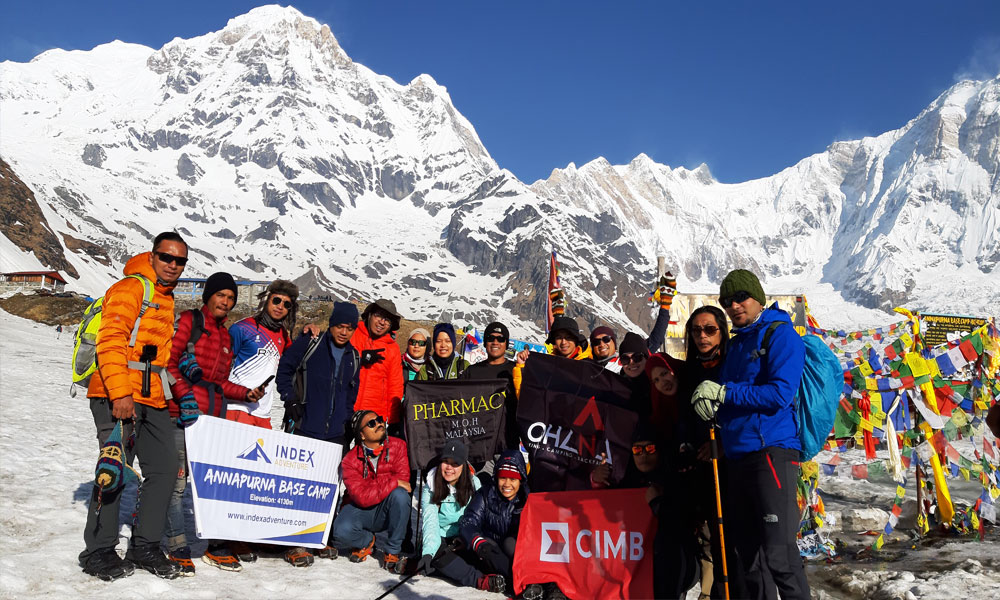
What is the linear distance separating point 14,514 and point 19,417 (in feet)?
23.1

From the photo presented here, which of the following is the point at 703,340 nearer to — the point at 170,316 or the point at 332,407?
the point at 332,407

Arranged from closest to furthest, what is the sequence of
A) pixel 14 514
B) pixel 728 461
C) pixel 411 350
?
pixel 728 461
pixel 14 514
pixel 411 350

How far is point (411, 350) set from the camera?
320 inches

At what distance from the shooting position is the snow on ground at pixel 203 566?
5.29m

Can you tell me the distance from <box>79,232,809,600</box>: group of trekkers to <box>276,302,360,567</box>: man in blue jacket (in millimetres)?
16

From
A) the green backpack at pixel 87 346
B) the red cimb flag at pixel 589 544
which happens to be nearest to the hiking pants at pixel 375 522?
the red cimb flag at pixel 589 544

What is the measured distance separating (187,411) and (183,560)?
4.26 feet

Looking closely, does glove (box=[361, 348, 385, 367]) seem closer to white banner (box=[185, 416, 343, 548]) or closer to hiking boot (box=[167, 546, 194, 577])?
white banner (box=[185, 416, 343, 548])

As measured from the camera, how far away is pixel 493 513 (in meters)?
6.59

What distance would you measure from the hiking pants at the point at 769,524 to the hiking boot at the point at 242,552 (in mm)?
4478

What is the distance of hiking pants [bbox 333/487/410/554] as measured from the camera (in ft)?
22.0

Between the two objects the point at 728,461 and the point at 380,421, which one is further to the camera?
the point at 380,421

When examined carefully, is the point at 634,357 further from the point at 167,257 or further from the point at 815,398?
the point at 167,257

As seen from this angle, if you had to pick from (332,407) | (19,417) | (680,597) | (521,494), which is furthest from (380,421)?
(19,417)
